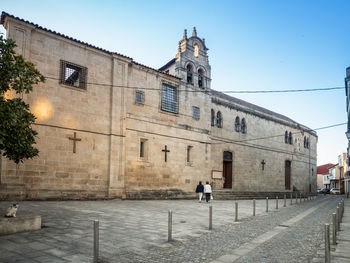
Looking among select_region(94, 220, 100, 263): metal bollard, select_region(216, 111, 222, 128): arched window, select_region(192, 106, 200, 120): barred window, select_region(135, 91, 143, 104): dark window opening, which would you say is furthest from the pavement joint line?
select_region(216, 111, 222, 128): arched window

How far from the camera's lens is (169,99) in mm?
22141

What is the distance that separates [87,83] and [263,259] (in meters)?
14.3

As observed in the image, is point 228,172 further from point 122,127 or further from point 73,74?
point 73,74

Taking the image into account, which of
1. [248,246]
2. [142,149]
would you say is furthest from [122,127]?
[248,246]

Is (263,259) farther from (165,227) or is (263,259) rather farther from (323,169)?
(323,169)

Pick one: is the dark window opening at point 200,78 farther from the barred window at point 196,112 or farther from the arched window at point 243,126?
the arched window at point 243,126

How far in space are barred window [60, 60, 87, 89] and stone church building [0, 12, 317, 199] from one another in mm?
58

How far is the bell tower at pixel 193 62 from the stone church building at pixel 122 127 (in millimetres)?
85

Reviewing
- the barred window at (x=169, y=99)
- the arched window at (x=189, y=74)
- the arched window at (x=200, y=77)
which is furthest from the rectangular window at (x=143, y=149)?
the arched window at (x=200, y=77)

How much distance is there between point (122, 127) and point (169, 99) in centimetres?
512

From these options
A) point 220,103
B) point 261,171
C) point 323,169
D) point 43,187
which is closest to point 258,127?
point 261,171

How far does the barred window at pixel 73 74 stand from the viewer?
16.4m

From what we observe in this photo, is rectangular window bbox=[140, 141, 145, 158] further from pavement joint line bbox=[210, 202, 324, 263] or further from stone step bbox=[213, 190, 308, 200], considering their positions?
pavement joint line bbox=[210, 202, 324, 263]

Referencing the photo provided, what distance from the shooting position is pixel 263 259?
249 inches
